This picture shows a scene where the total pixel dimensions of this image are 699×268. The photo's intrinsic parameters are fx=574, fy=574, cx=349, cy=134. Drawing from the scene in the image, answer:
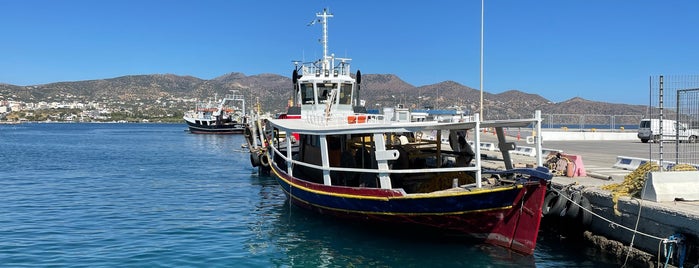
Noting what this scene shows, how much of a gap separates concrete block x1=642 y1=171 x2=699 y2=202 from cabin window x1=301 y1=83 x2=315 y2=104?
41.1ft

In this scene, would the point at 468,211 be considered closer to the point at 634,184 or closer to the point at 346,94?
the point at 634,184

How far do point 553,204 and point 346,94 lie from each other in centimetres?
1035

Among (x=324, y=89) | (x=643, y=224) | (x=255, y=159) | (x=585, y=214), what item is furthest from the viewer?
(x=255, y=159)

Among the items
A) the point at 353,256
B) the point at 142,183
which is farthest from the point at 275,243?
the point at 142,183

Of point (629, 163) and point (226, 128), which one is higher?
point (226, 128)

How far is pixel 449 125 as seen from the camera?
479 inches

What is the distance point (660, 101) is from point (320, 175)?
31.5 ft

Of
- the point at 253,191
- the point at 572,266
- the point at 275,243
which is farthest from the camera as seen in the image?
the point at 253,191

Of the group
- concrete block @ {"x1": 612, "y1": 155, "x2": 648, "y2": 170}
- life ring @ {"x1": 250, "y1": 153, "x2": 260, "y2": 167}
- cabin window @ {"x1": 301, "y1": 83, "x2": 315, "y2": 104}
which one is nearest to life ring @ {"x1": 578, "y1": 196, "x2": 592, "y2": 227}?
concrete block @ {"x1": 612, "y1": 155, "x2": 648, "y2": 170}

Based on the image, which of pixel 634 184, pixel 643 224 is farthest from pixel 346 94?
pixel 643 224

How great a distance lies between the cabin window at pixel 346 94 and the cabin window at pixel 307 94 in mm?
1145

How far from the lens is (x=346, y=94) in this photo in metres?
21.8

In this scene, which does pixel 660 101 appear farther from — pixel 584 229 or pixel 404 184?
pixel 404 184

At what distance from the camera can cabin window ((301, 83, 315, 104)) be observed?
21.3 metres
